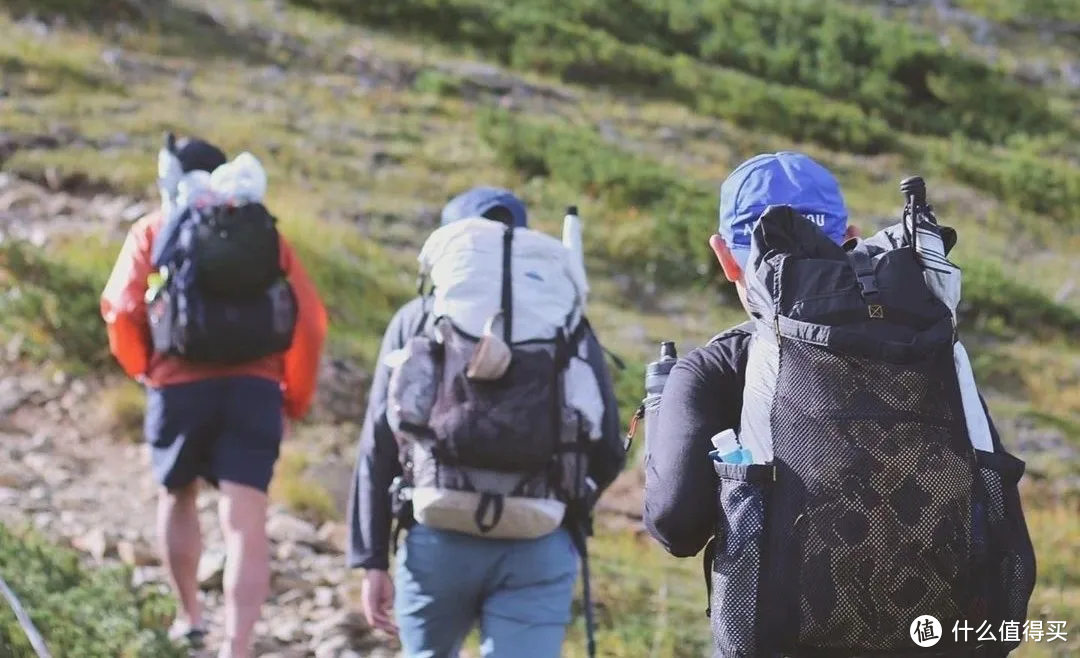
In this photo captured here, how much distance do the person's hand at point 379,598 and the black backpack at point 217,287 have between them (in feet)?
3.71

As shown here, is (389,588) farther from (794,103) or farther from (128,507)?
(794,103)

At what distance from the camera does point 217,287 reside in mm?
4328

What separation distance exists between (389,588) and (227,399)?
119 cm

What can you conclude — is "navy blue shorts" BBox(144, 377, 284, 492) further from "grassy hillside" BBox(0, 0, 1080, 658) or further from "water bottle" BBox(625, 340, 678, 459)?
"water bottle" BBox(625, 340, 678, 459)

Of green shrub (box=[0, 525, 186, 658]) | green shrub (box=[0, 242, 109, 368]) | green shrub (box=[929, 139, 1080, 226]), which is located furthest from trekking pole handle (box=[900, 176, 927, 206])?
green shrub (box=[929, 139, 1080, 226])

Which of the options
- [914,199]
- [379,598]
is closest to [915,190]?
[914,199]

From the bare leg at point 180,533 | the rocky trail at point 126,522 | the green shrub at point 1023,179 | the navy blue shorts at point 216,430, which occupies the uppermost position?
the green shrub at point 1023,179

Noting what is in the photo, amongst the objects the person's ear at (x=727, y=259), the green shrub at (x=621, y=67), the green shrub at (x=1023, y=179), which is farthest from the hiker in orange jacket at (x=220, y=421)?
the green shrub at (x=621, y=67)

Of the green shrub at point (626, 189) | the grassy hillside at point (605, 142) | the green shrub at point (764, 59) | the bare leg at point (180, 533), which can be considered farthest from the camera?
the green shrub at point (764, 59)

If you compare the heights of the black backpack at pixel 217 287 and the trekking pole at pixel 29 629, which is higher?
the black backpack at pixel 217 287

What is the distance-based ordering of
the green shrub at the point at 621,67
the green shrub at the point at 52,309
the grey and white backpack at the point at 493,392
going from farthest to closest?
1. the green shrub at the point at 621,67
2. the green shrub at the point at 52,309
3. the grey and white backpack at the point at 493,392

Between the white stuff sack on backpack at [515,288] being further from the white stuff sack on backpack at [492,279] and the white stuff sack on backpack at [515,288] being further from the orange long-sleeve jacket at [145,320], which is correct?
the orange long-sleeve jacket at [145,320]

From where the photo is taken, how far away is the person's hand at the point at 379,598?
3.48 metres

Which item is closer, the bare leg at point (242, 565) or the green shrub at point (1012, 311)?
the bare leg at point (242, 565)
